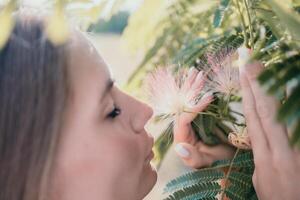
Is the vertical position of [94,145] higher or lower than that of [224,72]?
lower

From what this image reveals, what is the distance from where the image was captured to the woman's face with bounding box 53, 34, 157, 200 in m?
1.05

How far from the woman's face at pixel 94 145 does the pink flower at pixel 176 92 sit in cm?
8

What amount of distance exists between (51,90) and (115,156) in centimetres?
16

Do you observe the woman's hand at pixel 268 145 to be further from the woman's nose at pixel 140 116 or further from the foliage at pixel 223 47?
the woman's nose at pixel 140 116

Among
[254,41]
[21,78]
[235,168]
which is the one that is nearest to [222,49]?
[254,41]

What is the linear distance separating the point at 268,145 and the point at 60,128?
1.20 feet

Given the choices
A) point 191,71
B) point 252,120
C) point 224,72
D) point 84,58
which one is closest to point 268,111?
point 252,120

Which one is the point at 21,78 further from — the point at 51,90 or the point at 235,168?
the point at 235,168

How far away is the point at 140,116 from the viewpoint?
1.09 m

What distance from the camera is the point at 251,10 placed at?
0.95 m

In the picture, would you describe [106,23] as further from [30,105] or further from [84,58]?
Answer: [30,105]

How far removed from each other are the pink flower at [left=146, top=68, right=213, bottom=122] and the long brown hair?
165 millimetres

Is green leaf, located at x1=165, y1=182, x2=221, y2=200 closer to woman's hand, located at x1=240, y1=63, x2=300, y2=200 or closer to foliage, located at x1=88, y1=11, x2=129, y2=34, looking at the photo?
woman's hand, located at x1=240, y1=63, x2=300, y2=200

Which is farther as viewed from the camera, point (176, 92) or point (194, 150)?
point (194, 150)
